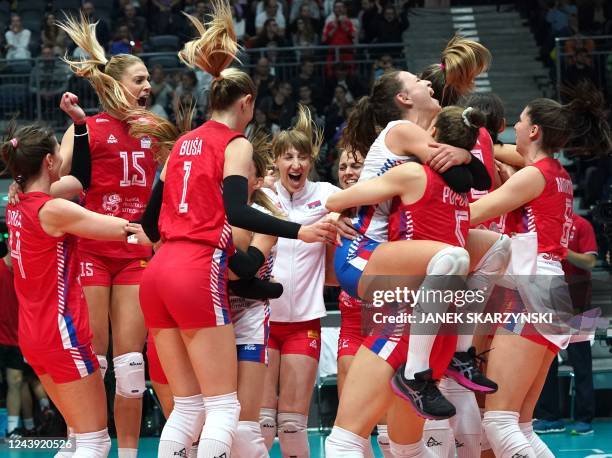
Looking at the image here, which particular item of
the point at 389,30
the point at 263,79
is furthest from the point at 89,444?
the point at 389,30

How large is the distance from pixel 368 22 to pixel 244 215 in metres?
10.9

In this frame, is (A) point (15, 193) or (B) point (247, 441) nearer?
(B) point (247, 441)

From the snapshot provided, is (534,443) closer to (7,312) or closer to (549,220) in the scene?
(549,220)

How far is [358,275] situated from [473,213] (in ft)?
2.73

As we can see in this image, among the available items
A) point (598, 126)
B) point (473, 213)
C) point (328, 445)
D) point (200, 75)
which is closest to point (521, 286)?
point (473, 213)

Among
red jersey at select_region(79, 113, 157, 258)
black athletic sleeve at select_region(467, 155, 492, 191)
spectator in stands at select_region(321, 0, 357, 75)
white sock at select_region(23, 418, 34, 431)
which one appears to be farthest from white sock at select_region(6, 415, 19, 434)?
spectator in stands at select_region(321, 0, 357, 75)

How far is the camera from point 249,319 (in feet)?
17.8

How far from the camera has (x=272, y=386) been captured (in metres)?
6.21

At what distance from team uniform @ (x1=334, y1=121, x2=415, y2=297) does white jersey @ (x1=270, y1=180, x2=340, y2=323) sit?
3.00ft

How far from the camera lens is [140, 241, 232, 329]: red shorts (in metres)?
4.95

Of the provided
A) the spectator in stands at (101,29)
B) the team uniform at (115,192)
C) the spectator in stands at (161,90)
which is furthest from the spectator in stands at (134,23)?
the team uniform at (115,192)

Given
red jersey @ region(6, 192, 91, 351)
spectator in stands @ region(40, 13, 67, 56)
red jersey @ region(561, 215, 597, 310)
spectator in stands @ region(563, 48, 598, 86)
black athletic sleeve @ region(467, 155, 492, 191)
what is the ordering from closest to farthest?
black athletic sleeve @ region(467, 155, 492, 191)
red jersey @ region(6, 192, 91, 351)
red jersey @ region(561, 215, 597, 310)
spectator in stands @ region(563, 48, 598, 86)
spectator in stands @ region(40, 13, 67, 56)

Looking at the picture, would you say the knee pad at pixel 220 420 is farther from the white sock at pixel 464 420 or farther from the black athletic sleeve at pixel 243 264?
the white sock at pixel 464 420

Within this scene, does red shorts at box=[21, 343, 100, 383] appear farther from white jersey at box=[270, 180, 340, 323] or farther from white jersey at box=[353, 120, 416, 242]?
white jersey at box=[353, 120, 416, 242]
